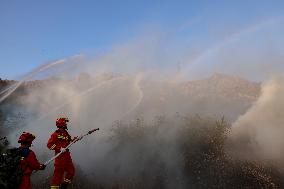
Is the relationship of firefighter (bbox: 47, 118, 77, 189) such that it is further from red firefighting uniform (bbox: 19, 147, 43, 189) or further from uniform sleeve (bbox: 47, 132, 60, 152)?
red firefighting uniform (bbox: 19, 147, 43, 189)

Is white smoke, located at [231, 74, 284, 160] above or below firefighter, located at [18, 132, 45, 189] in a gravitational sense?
above

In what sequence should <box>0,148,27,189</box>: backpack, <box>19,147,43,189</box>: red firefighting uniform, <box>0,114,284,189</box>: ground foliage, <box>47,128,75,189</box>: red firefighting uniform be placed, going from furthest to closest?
<box>0,114,284,189</box>: ground foliage < <box>47,128,75,189</box>: red firefighting uniform < <box>19,147,43,189</box>: red firefighting uniform < <box>0,148,27,189</box>: backpack

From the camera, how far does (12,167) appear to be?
9.87 m

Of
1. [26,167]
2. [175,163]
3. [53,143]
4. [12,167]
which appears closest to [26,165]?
[26,167]

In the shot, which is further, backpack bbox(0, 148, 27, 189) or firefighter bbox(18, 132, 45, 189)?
firefighter bbox(18, 132, 45, 189)

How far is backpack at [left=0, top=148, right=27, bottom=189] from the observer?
963 cm

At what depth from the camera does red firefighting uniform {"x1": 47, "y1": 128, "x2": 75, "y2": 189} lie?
11328mm

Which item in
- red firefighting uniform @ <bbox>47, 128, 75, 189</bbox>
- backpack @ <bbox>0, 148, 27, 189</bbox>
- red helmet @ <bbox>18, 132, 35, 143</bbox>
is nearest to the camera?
backpack @ <bbox>0, 148, 27, 189</bbox>

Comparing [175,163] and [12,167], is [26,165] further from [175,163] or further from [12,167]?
[175,163]

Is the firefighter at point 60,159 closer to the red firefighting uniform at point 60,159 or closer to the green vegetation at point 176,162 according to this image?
the red firefighting uniform at point 60,159

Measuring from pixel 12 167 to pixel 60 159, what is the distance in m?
1.80

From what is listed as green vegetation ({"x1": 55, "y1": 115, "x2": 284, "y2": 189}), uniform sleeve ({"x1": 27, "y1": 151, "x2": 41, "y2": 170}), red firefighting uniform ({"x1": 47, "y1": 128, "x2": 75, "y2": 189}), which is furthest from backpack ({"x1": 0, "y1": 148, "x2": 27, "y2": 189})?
green vegetation ({"x1": 55, "y1": 115, "x2": 284, "y2": 189})

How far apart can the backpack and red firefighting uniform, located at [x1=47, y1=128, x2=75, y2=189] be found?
144 cm

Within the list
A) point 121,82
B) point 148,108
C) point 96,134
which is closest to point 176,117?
point 96,134
